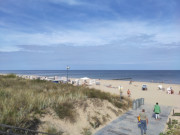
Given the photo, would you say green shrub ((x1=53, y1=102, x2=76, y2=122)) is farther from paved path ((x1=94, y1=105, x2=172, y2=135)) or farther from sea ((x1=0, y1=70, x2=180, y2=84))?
sea ((x1=0, y1=70, x2=180, y2=84))

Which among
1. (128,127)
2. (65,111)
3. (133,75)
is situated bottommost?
(133,75)

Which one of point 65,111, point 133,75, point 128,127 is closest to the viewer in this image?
point 65,111

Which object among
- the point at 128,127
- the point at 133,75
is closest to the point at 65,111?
the point at 128,127

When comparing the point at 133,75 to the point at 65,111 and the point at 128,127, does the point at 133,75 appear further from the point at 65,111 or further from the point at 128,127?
the point at 65,111

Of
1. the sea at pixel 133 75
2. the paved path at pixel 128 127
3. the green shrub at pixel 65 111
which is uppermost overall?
the green shrub at pixel 65 111

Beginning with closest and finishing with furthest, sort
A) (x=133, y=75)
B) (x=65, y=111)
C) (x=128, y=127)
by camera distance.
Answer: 1. (x=65, y=111)
2. (x=128, y=127)
3. (x=133, y=75)

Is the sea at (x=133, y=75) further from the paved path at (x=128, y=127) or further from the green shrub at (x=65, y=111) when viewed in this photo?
the green shrub at (x=65, y=111)

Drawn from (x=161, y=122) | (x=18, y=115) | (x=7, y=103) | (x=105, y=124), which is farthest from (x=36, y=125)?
(x=161, y=122)

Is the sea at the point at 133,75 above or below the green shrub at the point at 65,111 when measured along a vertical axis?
below

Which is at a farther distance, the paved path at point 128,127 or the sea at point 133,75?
the sea at point 133,75

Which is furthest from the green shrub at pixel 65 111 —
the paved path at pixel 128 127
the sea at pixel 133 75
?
the sea at pixel 133 75

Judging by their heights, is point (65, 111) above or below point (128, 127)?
above

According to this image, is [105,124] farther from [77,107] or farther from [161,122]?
[161,122]

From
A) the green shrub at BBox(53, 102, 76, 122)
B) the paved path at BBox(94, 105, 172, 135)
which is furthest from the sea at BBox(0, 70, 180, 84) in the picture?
the green shrub at BBox(53, 102, 76, 122)
